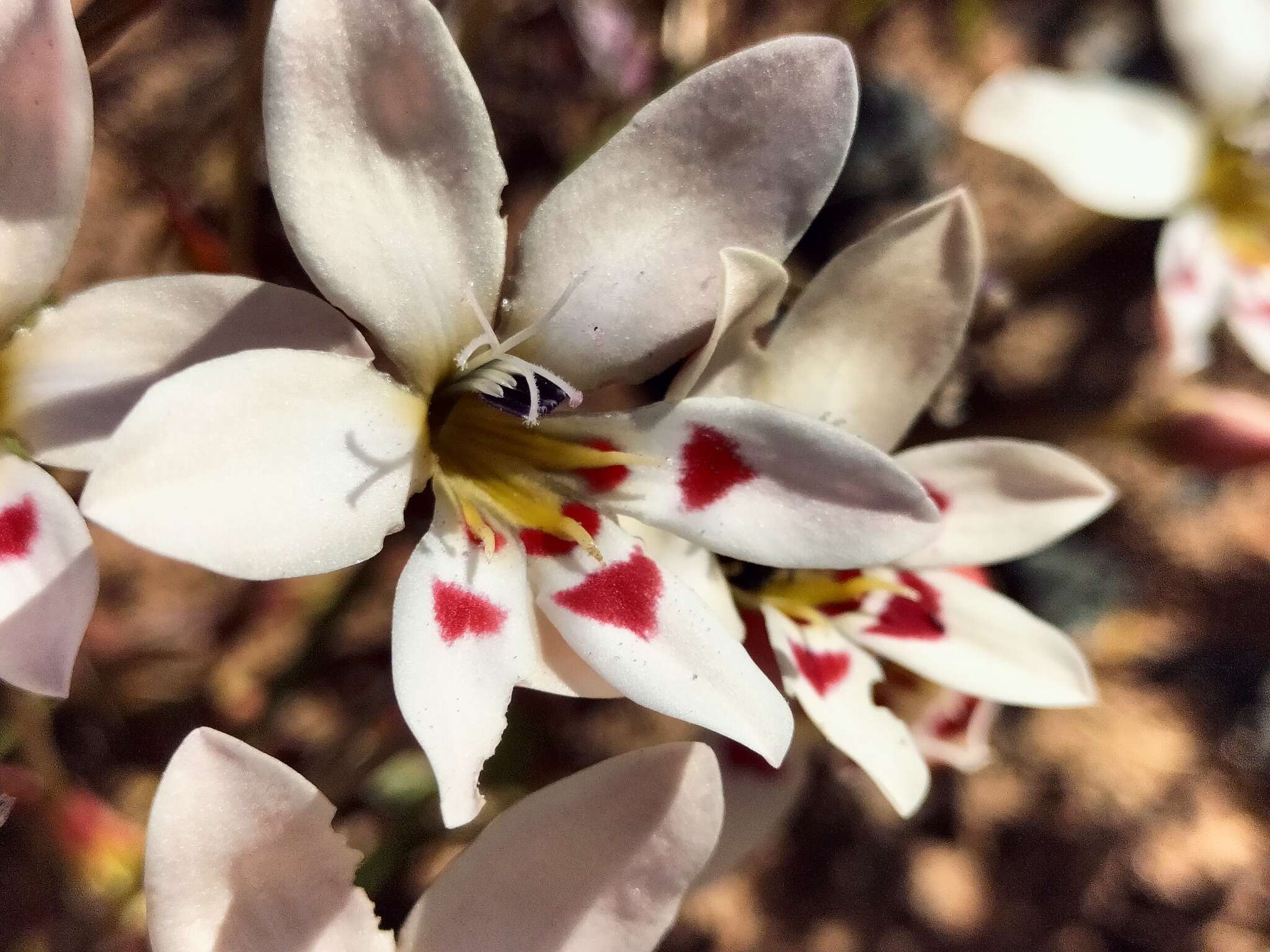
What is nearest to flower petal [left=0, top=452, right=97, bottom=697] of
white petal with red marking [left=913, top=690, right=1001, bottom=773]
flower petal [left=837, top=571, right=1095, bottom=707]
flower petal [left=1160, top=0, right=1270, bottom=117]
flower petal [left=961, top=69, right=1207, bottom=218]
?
flower petal [left=837, top=571, right=1095, bottom=707]

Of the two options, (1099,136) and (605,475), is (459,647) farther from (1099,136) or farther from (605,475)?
(1099,136)

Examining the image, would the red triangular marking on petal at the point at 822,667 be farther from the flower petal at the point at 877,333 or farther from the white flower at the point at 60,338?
the white flower at the point at 60,338

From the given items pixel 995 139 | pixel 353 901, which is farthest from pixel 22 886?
pixel 995 139

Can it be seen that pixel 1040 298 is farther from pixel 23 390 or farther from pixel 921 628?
pixel 23 390

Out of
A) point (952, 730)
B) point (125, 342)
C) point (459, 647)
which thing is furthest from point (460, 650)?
point (952, 730)

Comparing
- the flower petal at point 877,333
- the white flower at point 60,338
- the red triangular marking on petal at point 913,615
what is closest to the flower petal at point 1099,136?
the flower petal at point 877,333

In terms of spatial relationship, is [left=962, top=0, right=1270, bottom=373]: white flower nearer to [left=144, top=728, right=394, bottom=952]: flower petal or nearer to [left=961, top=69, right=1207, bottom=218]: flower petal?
[left=961, top=69, right=1207, bottom=218]: flower petal
